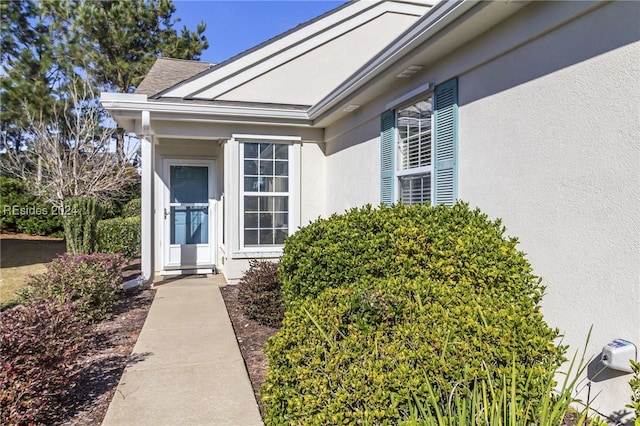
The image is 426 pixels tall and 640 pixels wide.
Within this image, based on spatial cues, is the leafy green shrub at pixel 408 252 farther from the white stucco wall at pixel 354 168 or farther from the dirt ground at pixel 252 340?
the white stucco wall at pixel 354 168

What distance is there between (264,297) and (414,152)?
2.77m

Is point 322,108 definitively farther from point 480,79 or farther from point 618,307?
point 618,307

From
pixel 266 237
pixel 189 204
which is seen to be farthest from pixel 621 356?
pixel 189 204

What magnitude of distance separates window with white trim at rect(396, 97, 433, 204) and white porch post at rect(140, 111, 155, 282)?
4613 mm

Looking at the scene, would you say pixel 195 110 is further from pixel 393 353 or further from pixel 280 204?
pixel 393 353

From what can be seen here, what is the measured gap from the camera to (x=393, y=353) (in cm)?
224

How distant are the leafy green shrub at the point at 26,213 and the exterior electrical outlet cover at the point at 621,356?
734 inches

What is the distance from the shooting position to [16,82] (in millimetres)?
16594

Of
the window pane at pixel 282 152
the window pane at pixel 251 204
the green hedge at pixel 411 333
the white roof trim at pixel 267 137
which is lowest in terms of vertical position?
the green hedge at pixel 411 333

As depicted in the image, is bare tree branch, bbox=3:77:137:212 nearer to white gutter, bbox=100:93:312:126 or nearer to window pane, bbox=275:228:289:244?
white gutter, bbox=100:93:312:126

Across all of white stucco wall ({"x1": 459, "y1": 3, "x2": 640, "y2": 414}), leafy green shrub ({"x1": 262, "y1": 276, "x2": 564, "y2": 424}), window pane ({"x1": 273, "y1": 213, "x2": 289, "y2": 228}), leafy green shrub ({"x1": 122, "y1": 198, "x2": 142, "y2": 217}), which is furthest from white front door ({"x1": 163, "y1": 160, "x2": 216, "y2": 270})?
leafy green shrub ({"x1": 122, "y1": 198, "x2": 142, "y2": 217})

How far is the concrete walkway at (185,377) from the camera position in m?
3.29

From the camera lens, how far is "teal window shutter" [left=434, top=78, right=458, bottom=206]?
465 cm

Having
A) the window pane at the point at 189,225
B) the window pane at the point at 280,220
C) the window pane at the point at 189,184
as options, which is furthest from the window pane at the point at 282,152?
the window pane at the point at 189,225
